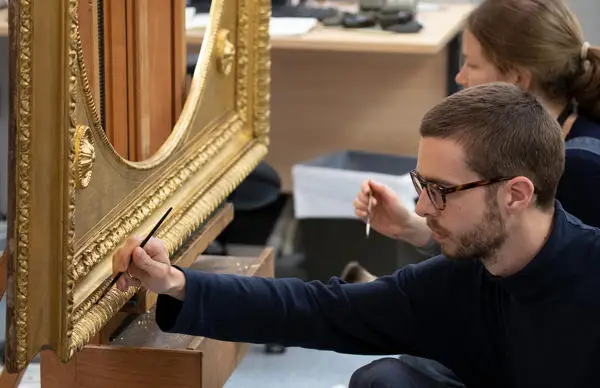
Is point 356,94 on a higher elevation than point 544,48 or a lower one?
lower

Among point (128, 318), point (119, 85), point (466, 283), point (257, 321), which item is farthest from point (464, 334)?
point (119, 85)

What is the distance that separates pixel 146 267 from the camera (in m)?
1.27

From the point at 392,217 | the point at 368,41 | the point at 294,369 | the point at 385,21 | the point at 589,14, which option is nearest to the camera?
the point at 392,217

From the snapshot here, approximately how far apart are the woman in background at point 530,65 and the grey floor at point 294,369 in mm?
574

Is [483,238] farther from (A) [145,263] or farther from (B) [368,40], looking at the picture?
(B) [368,40]

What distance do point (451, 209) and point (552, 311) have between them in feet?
0.64

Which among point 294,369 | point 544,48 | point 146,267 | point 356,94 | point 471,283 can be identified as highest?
point 544,48

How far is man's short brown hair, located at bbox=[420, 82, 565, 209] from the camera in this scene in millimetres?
1362

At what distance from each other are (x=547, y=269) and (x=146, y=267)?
0.50 metres

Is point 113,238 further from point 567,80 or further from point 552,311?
point 567,80

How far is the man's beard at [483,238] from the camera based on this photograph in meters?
1.38

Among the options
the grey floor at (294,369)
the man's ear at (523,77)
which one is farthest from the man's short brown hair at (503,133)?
the grey floor at (294,369)

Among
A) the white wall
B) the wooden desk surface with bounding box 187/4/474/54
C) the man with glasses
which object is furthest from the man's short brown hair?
the white wall

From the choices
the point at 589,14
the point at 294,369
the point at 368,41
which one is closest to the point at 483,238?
the point at 294,369
